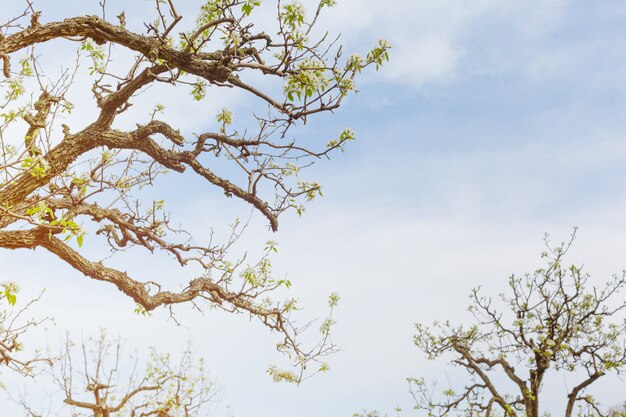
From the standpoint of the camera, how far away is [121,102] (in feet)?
26.1

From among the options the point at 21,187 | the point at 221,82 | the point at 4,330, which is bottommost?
the point at 4,330

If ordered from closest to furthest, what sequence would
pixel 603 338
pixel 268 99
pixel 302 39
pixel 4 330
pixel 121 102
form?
pixel 302 39, pixel 268 99, pixel 4 330, pixel 121 102, pixel 603 338

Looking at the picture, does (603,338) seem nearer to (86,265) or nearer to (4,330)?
(86,265)

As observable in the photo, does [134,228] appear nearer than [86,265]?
No

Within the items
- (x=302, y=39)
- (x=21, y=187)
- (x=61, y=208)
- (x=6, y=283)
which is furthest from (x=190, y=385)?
(x=302, y=39)

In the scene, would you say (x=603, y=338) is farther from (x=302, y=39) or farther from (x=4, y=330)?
(x=4, y=330)

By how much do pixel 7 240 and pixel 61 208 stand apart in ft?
2.93

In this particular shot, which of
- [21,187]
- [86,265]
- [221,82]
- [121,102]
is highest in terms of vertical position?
[121,102]

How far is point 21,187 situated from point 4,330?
198 centimetres

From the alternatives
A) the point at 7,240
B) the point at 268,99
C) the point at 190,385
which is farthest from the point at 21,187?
the point at 190,385

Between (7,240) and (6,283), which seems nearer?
(6,283)

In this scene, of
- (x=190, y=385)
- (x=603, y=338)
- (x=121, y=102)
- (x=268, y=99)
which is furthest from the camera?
(x=603, y=338)

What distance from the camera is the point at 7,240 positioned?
700cm

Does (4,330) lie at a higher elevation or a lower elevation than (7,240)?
lower
